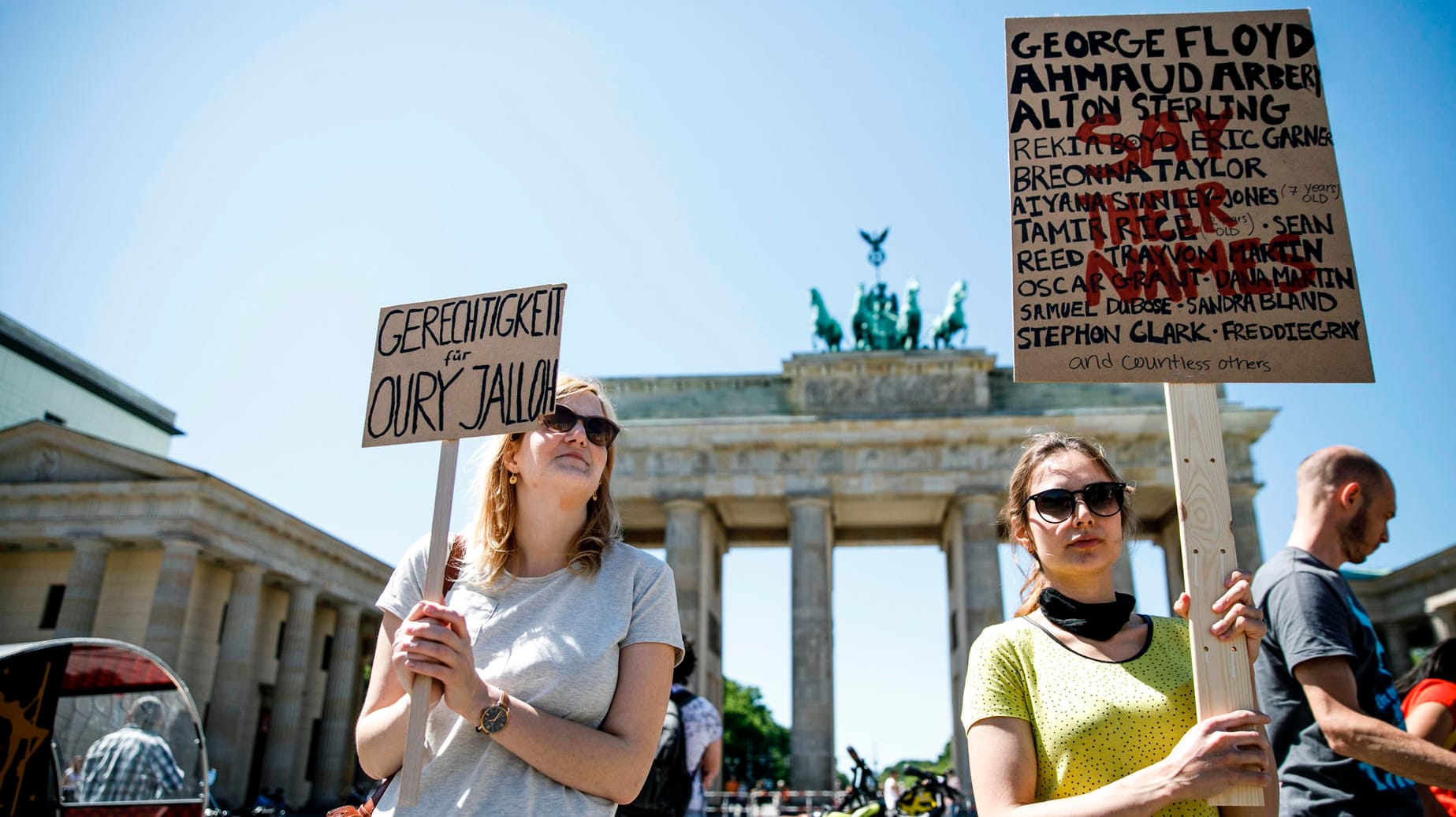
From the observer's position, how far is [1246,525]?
3269 cm

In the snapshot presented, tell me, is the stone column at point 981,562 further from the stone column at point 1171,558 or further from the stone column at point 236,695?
the stone column at point 236,695

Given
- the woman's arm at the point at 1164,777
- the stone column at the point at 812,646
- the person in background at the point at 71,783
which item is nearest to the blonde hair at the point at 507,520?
the woman's arm at the point at 1164,777

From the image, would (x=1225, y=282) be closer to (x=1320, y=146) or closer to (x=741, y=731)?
(x=1320, y=146)

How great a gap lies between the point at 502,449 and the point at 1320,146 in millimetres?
3195

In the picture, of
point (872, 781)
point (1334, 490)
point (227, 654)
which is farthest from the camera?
point (227, 654)

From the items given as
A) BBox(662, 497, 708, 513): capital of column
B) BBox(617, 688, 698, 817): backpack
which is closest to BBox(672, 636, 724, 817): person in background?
BBox(617, 688, 698, 817): backpack

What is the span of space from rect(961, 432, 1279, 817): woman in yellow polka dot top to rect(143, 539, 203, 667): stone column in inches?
1252

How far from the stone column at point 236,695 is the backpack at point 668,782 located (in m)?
29.5

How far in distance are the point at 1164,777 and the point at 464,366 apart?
2530 millimetres

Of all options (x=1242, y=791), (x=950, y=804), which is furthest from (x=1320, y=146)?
(x=950, y=804)

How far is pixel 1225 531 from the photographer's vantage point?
125 inches

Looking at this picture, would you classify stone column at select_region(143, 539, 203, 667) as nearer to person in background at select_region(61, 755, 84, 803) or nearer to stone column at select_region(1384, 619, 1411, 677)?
person in background at select_region(61, 755, 84, 803)

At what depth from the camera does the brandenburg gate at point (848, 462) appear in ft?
108

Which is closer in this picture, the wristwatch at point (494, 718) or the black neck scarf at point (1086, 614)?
the wristwatch at point (494, 718)
